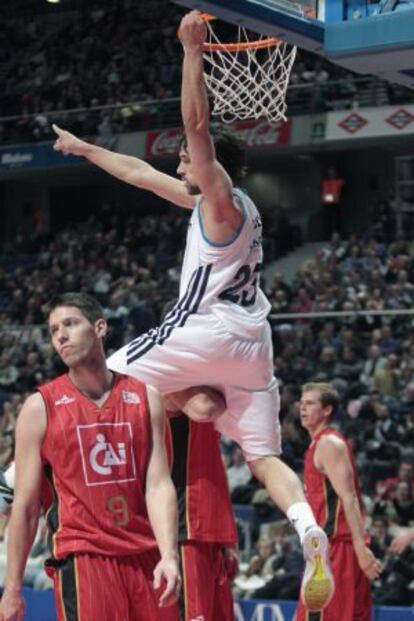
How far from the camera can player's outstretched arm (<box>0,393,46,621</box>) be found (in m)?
4.92

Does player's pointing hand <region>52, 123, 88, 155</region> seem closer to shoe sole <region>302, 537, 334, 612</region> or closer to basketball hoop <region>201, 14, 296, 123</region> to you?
basketball hoop <region>201, 14, 296, 123</region>

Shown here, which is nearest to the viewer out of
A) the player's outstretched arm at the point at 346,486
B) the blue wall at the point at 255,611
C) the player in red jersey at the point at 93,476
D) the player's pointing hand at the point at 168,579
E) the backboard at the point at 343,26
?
the player's pointing hand at the point at 168,579

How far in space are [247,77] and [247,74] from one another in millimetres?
20

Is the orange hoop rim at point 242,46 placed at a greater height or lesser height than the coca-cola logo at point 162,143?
lesser

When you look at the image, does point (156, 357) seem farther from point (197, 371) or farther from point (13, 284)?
point (13, 284)

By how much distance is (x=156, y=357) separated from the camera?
19.7 feet

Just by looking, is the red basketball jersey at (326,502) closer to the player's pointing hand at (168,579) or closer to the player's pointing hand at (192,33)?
Answer: the player's pointing hand at (192,33)

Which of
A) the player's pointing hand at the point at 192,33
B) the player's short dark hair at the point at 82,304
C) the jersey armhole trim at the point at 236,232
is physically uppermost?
the player's pointing hand at the point at 192,33

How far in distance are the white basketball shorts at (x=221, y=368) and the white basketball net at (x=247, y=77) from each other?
5.57 feet

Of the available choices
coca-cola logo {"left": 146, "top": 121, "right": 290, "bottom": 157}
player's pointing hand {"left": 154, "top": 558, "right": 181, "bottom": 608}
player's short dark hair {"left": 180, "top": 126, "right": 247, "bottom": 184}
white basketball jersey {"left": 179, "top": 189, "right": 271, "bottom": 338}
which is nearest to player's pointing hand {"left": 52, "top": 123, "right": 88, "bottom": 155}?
player's short dark hair {"left": 180, "top": 126, "right": 247, "bottom": 184}

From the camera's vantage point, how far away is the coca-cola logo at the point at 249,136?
22783 millimetres

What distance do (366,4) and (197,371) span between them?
2.15 m

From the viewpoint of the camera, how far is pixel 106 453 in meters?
5.12

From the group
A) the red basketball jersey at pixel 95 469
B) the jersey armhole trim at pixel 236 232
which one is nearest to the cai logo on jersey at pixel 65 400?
the red basketball jersey at pixel 95 469
